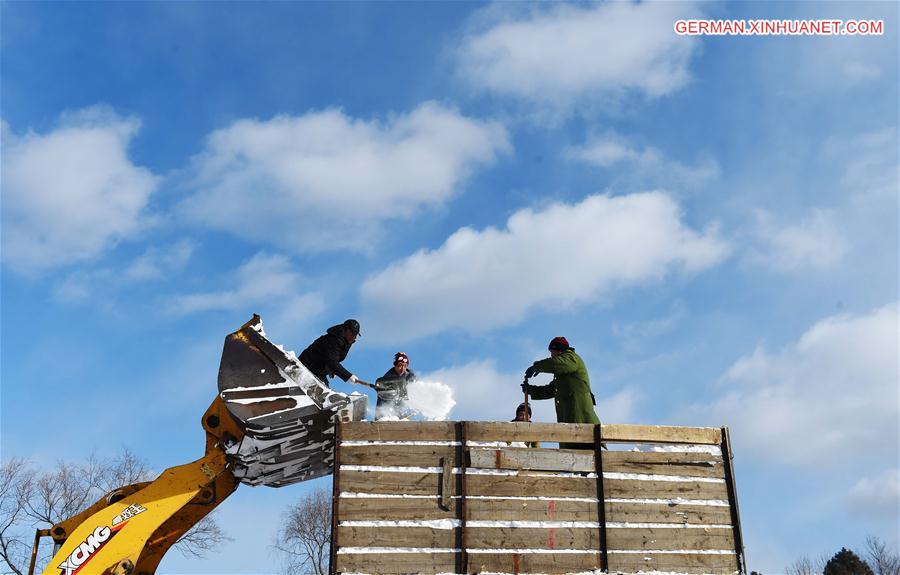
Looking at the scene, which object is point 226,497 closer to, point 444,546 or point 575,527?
point 444,546

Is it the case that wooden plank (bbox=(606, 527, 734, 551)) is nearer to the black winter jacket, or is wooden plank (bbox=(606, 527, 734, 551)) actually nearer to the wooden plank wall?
the wooden plank wall

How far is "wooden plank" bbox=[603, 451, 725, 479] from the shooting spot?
24.3 ft

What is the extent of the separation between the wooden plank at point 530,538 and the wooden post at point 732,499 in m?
1.50

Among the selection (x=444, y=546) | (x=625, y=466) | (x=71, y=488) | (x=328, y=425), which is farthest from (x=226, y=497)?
(x=71, y=488)

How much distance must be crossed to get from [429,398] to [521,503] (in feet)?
8.55

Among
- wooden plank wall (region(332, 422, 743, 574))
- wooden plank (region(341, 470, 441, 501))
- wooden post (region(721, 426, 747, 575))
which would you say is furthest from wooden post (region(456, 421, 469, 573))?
wooden post (region(721, 426, 747, 575))

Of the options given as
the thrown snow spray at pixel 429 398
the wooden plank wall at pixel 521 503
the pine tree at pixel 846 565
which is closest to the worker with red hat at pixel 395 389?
the thrown snow spray at pixel 429 398

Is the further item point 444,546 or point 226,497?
point 226,497

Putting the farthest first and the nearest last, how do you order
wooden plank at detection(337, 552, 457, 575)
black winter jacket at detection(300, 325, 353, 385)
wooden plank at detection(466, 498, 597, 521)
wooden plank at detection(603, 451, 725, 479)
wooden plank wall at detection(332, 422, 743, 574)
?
black winter jacket at detection(300, 325, 353, 385), wooden plank at detection(603, 451, 725, 479), wooden plank at detection(466, 498, 597, 521), wooden plank wall at detection(332, 422, 743, 574), wooden plank at detection(337, 552, 457, 575)

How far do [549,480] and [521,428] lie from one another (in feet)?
1.81

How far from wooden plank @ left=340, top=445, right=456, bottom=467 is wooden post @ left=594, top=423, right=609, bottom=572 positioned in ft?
4.69

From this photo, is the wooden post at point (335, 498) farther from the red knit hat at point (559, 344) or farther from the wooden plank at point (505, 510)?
the red knit hat at point (559, 344)

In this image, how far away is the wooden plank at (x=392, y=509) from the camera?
273 inches

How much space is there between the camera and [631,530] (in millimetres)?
7156
